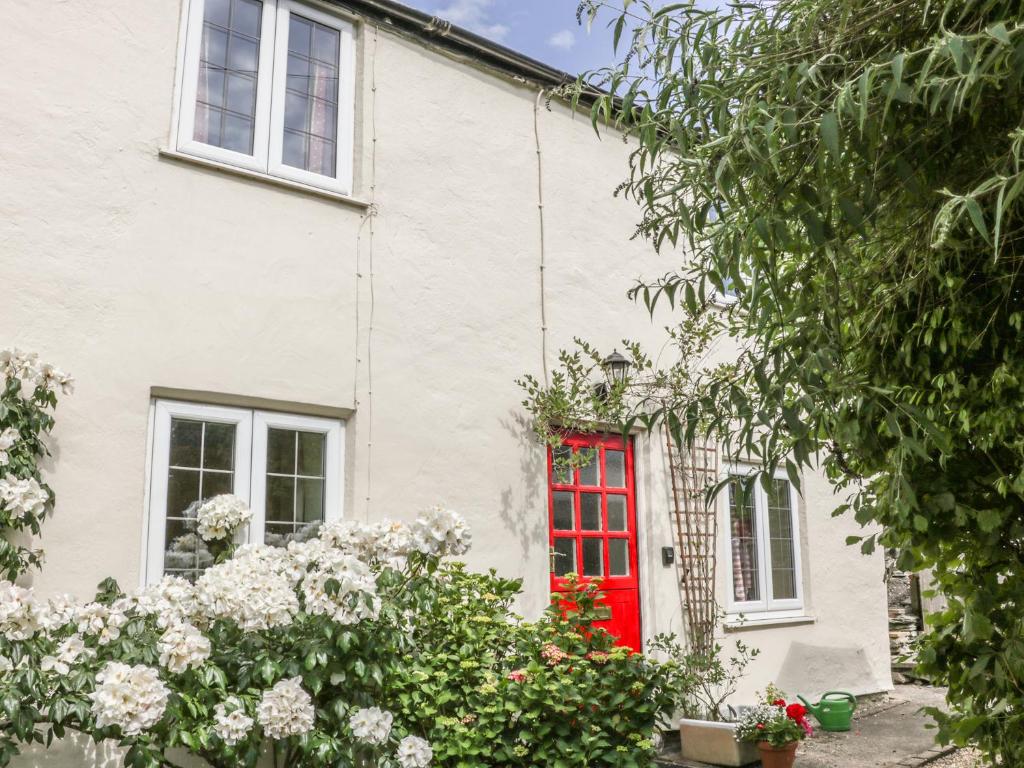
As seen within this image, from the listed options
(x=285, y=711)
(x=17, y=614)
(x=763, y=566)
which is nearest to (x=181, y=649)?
(x=285, y=711)

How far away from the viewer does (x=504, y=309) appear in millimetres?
6918

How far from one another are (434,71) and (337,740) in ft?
16.0

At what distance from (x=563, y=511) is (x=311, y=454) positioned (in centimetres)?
222

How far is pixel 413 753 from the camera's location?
4.42m

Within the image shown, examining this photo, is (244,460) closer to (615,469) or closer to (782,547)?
(615,469)

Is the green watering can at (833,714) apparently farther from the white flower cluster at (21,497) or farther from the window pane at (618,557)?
the white flower cluster at (21,497)

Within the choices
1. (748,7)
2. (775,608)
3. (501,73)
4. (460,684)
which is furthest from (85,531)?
(775,608)

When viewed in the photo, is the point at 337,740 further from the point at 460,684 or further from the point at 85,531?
the point at 85,531

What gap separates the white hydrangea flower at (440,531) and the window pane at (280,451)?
1.49m

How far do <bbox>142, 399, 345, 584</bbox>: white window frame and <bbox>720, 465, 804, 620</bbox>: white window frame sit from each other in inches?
149

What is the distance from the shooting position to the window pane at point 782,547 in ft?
29.1

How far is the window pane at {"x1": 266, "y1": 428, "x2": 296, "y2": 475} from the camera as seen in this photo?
558cm

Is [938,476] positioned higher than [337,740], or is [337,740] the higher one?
[938,476]

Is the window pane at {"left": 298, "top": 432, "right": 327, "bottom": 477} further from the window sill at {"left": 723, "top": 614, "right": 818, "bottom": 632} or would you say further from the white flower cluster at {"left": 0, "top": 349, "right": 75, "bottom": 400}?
the window sill at {"left": 723, "top": 614, "right": 818, "bottom": 632}
